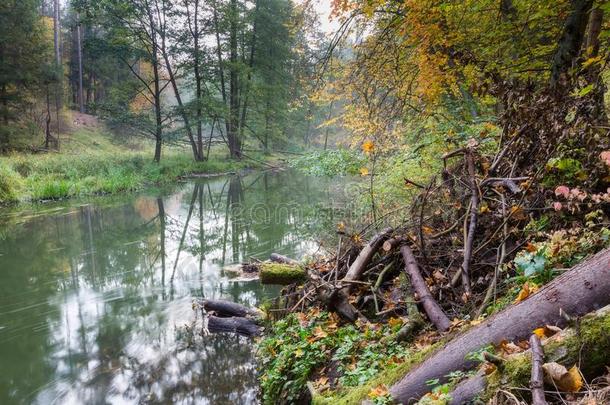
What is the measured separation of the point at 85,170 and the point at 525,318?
67.3 ft

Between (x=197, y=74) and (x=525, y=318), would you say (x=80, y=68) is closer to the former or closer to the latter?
(x=197, y=74)

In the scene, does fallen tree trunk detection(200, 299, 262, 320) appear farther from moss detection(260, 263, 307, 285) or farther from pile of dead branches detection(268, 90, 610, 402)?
moss detection(260, 263, 307, 285)

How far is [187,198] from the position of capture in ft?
55.0

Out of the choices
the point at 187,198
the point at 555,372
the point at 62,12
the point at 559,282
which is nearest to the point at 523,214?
the point at 559,282

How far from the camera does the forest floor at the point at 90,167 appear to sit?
14562mm

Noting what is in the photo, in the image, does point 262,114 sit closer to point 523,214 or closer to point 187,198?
point 187,198

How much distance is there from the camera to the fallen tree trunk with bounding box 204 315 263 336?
17.3ft

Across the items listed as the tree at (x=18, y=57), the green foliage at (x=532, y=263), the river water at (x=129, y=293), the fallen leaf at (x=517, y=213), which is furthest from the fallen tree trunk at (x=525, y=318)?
the tree at (x=18, y=57)

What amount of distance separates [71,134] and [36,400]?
26.6m

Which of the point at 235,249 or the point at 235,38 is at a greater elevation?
the point at 235,38

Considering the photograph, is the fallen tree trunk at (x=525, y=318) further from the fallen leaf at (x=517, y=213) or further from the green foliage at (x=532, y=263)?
the fallen leaf at (x=517, y=213)

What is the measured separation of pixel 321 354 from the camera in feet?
11.3

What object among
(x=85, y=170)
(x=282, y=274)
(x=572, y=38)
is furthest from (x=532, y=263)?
(x=85, y=170)

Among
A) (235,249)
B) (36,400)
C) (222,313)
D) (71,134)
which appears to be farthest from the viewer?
(71,134)
